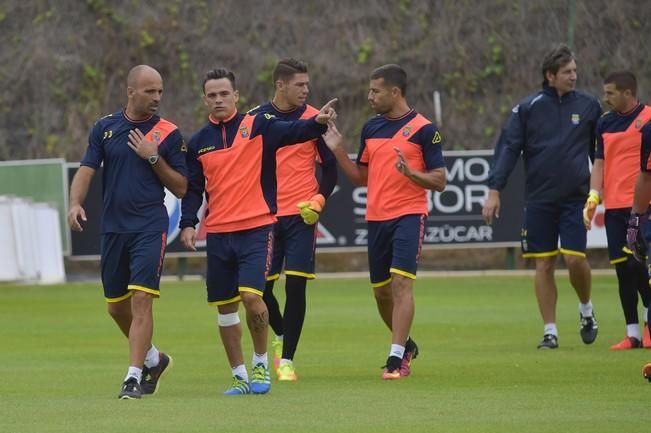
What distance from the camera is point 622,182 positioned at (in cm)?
1374

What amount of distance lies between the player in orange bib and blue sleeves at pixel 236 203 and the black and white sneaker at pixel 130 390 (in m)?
0.67

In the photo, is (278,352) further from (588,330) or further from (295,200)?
(588,330)

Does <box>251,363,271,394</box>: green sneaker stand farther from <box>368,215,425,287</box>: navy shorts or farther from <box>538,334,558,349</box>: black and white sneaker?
<box>538,334,558,349</box>: black and white sneaker

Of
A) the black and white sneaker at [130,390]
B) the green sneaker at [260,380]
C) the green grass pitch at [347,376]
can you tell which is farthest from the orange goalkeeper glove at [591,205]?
the black and white sneaker at [130,390]

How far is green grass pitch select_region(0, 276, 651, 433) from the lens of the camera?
28.6ft

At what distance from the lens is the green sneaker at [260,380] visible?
34.1 feet

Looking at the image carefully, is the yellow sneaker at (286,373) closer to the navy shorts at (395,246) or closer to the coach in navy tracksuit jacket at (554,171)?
the navy shorts at (395,246)

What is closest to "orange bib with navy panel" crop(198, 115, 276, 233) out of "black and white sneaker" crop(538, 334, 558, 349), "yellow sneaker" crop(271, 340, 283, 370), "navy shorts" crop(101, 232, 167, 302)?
"navy shorts" crop(101, 232, 167, 302)

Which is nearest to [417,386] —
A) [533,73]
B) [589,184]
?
[589,184]

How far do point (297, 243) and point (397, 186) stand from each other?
859 millimetres

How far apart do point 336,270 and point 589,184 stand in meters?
14.2

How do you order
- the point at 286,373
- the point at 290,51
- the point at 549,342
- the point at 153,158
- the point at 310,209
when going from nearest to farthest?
the point at 153,158 < the point at 286,373 < the point at 310,209 < the point at 549,342 < the point at 290,51

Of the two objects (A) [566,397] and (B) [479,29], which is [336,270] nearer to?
(B) [479,29]

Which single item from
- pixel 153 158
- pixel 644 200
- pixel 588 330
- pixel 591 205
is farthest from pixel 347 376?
pixel 591 205
